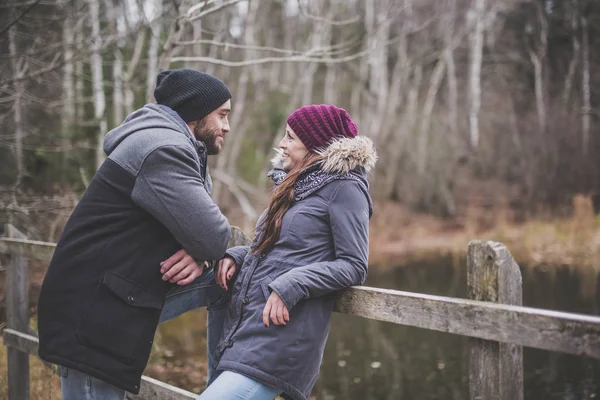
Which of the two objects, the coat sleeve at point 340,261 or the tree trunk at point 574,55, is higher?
the tree trunk at point 574,55

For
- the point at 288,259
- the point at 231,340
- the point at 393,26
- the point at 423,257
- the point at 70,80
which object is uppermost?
the point at 393,26

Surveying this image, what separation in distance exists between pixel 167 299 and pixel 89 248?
1.75 ft

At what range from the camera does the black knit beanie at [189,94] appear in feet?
8.80

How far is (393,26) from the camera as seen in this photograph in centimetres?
2292

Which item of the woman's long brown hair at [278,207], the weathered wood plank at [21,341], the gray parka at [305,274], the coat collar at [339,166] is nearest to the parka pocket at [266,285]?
the gray parka at [305,274]

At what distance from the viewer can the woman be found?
2406mm

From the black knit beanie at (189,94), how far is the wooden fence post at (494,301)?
4.22ft

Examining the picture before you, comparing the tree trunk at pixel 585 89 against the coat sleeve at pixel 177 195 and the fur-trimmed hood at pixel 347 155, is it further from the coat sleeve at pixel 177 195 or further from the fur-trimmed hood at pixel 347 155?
the coat sleeve at pixel 177 195

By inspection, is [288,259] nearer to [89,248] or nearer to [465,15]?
[89,248]

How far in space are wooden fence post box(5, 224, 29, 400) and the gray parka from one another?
8.13ft

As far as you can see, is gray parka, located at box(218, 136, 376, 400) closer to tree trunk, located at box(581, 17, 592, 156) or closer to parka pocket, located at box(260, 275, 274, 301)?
parka pocket, located at box(260, 275, 274, 301)

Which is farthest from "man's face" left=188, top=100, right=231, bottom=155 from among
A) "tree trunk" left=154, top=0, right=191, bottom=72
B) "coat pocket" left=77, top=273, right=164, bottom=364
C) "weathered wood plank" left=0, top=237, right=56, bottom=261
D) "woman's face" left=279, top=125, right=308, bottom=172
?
"tree trunk" left=154, top=0, right=191, bottom=72

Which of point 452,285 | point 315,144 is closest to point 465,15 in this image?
point 452,285

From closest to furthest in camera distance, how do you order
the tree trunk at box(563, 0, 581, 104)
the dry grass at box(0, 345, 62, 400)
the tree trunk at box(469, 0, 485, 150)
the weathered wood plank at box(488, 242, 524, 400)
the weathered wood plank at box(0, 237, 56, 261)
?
the weathered wood plank at box(488, 242, 524, 400) < the weathered wood plank at box(0, 237, 56, 261) < the dry grass at box(0, 345, 62, 400) < the tree trunk at box(469, 0, 485, 150) < the tree trunk at box(563, 0, 581, 104)
